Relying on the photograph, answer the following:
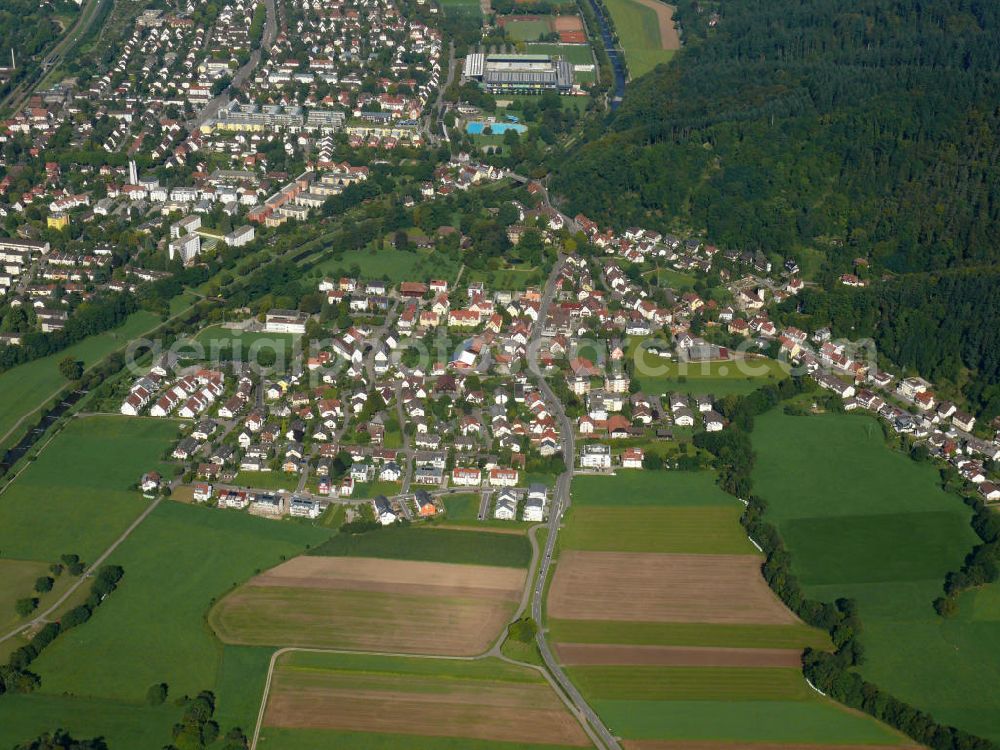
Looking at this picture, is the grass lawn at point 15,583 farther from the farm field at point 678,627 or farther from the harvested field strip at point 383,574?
the farm field at point 678,627

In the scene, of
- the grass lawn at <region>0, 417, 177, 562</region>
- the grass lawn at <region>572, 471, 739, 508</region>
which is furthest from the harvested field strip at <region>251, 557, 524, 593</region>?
the grass lawn at <region>0, 417, 177, 562</region>

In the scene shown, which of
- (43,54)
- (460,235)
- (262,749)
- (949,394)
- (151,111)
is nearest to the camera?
(262,749)

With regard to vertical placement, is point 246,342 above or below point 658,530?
Result: above

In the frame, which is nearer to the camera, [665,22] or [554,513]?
[554,513]

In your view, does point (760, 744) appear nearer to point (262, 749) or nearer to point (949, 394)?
point (262, 749)

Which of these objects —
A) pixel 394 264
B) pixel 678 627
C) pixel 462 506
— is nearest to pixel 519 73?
pixel 394 264

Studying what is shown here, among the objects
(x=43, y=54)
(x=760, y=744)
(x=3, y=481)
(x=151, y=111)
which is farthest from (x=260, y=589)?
(x=43, y=54)

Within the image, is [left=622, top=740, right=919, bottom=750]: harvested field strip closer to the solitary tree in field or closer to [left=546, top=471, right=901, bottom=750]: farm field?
[left=546, top=471, right=901, bottom=750]: farm field

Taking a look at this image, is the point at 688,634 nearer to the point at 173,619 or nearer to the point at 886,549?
the point at 886,549
